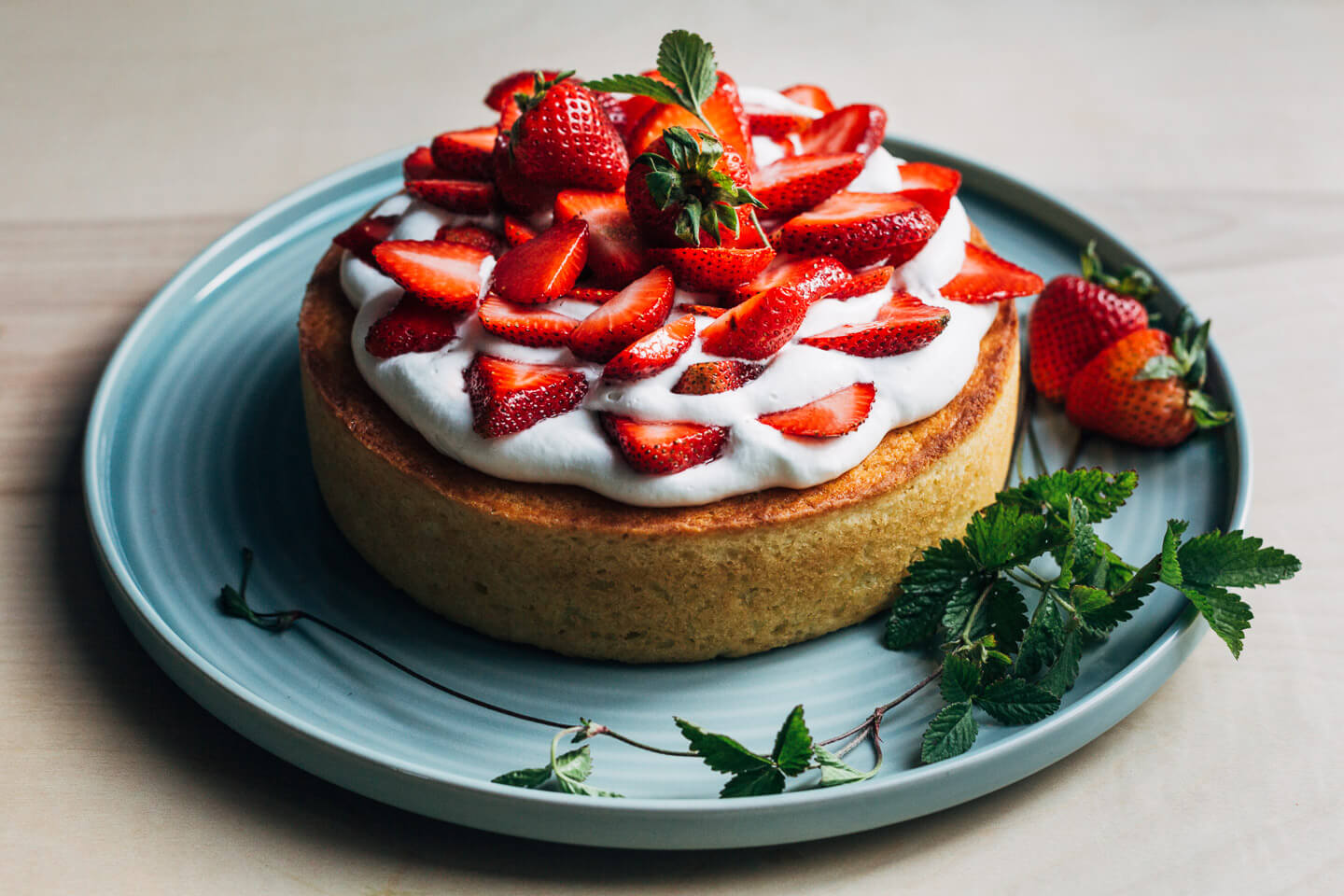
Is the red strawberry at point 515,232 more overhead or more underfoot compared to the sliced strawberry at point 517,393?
more overhead

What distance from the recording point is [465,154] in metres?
3.31

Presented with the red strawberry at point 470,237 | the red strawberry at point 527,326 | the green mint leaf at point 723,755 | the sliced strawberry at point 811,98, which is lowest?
the green mint leaf at point 723,755

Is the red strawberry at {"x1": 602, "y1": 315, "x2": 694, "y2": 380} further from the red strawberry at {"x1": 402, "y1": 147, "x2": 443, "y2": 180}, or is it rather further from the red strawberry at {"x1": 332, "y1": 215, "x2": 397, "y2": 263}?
the red strawberry at {"x1": 402, "y1": 147, "x2": 443, "y2": 180}

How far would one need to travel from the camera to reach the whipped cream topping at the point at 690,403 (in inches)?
106

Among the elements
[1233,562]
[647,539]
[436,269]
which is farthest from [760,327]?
[1233,562]

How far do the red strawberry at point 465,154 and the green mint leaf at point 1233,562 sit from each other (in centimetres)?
181

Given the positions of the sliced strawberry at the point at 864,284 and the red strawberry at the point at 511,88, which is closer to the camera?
the sliced strawberry at the point at 864,284

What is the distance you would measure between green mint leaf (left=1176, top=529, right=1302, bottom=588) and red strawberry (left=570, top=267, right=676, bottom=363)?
1.18 m

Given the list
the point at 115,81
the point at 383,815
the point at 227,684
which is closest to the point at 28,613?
the point at 227,684

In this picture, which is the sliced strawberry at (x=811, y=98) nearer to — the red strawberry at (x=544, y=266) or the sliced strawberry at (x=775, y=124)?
the sliced strawberry at (x=775, y=124)

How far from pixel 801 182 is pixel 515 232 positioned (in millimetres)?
652

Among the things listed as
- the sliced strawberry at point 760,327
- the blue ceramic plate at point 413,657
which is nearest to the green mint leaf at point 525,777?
the blue ceramic plate at point 413,657

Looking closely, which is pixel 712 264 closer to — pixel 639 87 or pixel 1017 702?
pixel 639 87

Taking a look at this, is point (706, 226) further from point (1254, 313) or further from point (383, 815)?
point (1254, 313)
